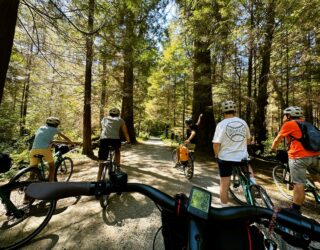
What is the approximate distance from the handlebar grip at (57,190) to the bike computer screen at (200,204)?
1.49ft

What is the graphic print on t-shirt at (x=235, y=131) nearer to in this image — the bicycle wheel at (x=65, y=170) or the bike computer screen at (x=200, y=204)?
the bike computer screen at (x=200, y=204)

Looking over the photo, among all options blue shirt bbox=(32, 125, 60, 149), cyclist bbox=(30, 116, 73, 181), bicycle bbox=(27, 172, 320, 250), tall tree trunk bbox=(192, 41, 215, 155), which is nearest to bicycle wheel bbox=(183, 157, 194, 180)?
cyclist bbox=(30, 116, 73, 181)

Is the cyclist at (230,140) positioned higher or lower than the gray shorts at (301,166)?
higher

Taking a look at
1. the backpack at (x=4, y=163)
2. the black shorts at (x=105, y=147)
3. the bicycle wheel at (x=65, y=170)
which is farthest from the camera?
the bicycle wheel at (x=65, y=170)

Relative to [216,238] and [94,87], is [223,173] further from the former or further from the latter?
[94,87]

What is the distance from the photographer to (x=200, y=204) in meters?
0.97

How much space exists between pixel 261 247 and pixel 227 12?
9.79 metres

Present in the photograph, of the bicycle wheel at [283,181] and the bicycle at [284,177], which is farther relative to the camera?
the bicycle wheel at [283,181]

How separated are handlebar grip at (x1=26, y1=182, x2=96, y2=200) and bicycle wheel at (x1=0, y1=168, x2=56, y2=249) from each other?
3141 mm

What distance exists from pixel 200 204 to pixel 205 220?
0.07 m

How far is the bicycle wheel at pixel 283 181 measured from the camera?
5.88 meters

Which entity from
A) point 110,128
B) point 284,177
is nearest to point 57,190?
point 110,128

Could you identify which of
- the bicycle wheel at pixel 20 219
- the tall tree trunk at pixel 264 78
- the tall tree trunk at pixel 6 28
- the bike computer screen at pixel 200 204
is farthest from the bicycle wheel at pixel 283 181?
the tall tree trunk at pixel 6 28

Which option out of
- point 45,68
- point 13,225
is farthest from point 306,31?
point 45,68
